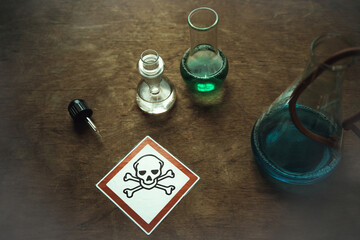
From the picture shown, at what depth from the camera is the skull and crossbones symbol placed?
0.66 metres

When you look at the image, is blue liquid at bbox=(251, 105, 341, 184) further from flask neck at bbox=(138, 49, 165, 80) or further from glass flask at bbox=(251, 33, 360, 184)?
flask neck at bbox=(138, 49, 165, 80)

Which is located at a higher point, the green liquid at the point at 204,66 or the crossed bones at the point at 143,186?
the green liquid at the point at 204,66

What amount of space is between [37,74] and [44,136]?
15 cm

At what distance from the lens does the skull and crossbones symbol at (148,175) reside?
659mm

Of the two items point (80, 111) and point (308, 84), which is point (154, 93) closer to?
point (80, 111)

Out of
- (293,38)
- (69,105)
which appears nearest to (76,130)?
(69,105)

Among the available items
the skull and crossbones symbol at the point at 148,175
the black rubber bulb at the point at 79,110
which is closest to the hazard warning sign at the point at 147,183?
the skull and crossbones symbol at the point at 148,175

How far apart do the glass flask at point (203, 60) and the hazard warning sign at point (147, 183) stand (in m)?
0.15

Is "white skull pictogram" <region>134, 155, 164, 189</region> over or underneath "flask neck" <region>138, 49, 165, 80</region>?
underneath

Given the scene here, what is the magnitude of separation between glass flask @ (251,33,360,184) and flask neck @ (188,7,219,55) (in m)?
0.17

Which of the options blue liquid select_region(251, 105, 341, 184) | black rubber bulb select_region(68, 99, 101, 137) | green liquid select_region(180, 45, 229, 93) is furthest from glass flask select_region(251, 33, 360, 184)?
black rubber bulb select_region(68, 99, 101, 137)

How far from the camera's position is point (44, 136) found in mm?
717

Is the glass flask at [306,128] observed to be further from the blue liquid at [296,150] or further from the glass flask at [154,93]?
the glass flask at [154,93]

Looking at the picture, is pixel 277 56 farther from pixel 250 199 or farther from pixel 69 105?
pixel 69 105
